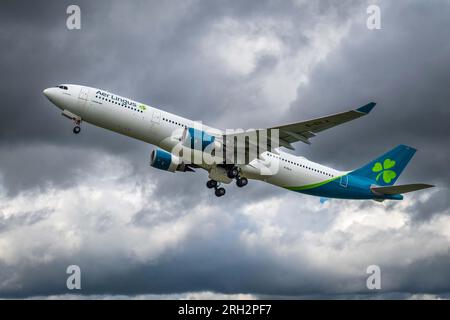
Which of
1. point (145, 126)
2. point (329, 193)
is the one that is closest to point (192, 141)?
point (145, 126)

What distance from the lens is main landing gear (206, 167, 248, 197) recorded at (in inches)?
1996

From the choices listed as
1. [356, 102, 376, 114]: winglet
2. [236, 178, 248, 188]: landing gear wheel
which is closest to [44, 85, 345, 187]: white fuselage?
[236, 178, 248, 188]: landing gear wheel

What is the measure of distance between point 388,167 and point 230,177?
15.8 meters

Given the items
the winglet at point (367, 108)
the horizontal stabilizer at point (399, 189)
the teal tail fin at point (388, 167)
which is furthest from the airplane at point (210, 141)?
the winglet at point (367, 108)

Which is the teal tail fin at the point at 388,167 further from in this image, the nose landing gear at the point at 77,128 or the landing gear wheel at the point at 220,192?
the nose landing gear at the point at 77,128

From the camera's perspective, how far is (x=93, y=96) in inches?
1879

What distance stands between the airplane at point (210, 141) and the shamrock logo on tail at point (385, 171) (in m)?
2.18

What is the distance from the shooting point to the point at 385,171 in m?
57.5

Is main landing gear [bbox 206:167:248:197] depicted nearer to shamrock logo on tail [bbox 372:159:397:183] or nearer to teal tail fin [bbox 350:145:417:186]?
teal tail fin [bbox 350:145:417:186]

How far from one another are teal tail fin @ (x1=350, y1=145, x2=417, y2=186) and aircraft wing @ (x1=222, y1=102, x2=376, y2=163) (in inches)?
476

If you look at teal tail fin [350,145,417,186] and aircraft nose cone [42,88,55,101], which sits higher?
aircraft nose cone [42,88,55,101]

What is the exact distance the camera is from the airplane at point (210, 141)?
1870 inches

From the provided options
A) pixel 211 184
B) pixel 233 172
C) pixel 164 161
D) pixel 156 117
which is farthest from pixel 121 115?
pixel 211 184
